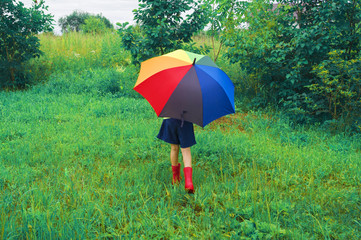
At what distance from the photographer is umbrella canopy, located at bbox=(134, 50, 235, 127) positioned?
2877mm

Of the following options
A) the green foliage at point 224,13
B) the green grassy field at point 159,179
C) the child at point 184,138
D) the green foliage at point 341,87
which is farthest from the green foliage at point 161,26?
the child at point 184,138

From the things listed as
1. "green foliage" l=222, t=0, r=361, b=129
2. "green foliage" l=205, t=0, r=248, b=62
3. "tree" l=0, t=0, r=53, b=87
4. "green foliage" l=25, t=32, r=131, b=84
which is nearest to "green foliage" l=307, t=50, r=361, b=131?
"green foliage" l=222, t=0, r=361, b=129

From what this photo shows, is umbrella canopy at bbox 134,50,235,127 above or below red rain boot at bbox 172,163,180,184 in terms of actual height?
above

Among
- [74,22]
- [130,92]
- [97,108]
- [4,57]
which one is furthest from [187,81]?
[74,22]

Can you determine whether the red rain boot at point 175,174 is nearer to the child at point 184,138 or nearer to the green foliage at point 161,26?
the child at point 184,138

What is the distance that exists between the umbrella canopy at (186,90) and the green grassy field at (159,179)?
91 centimetres

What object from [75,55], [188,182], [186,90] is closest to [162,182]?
[188,182]

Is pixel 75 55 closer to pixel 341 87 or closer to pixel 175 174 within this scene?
pixel 175 174

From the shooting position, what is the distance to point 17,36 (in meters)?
9.11

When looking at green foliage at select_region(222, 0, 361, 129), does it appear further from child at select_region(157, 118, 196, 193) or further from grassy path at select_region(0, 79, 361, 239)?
child at select_region(157, 118, 196, 193)

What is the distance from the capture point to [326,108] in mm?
6117

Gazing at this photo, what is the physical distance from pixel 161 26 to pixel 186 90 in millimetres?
4904

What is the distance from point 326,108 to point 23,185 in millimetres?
5779

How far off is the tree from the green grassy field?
3.48m
